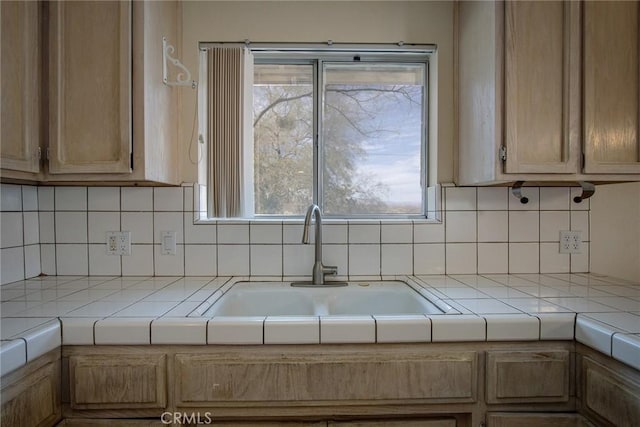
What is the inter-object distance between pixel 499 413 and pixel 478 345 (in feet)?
0.66

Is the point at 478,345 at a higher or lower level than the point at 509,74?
lower

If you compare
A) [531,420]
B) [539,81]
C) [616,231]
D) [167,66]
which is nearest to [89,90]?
[167,66]

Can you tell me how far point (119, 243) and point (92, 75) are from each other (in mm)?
728

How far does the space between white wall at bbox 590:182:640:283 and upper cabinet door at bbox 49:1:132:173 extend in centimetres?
208

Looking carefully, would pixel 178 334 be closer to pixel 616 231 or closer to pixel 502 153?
pixel 502 153

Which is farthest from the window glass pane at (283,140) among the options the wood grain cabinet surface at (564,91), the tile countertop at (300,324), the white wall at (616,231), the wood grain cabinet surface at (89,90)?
the white wall at (616,231)

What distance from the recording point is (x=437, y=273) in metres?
1.60

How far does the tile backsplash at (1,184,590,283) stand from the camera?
5.12 feet

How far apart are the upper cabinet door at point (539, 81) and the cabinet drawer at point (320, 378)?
0.80 meters

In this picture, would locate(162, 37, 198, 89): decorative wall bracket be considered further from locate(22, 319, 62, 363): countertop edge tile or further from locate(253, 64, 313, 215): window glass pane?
locate(22, 319, 62, 363): countertop edge tile

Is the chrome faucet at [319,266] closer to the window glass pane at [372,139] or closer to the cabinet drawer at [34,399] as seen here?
the window glass pane at [372,139]

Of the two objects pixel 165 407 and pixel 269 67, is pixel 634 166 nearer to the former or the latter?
pixel 269 67

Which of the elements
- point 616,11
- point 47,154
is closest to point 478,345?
point 616,11

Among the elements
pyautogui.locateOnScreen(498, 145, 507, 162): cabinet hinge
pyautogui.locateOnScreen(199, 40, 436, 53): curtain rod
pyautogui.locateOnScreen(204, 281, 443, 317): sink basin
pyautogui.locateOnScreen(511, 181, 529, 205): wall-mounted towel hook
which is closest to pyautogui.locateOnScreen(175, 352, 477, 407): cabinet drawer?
pyautogui.locateOnScreen(204, 281, 443, 317): sink basin
